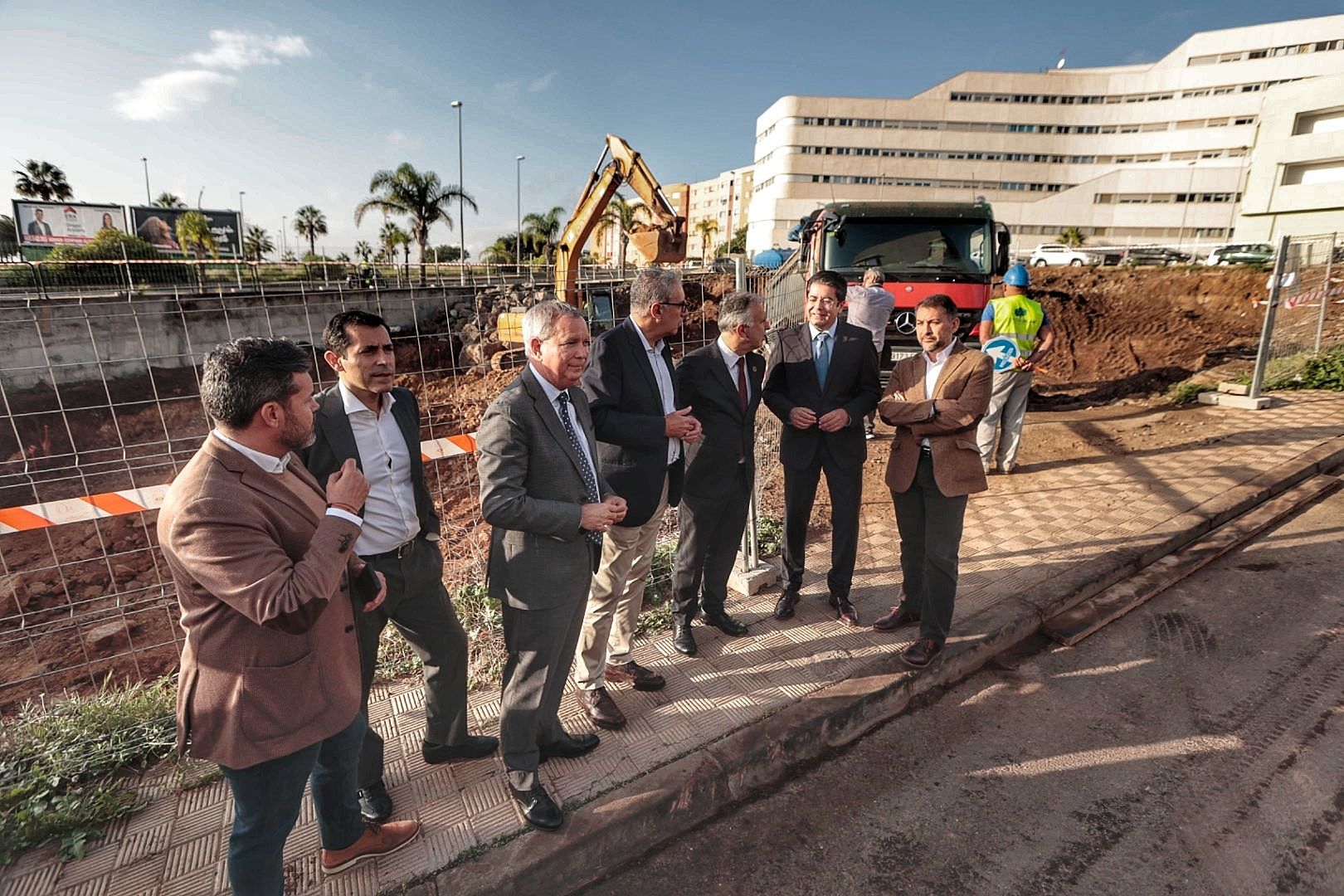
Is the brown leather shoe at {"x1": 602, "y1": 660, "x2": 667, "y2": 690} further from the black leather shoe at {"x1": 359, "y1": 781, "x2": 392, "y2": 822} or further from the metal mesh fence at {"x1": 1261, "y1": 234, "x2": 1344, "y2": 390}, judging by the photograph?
the metal mesh fence at {"x1": 1261, "y1": 234, "x2": 1344, "y2": 390}

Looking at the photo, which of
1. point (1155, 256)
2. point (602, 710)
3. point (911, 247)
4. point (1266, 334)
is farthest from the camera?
point (1155, 256)

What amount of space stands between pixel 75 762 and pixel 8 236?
149 feet

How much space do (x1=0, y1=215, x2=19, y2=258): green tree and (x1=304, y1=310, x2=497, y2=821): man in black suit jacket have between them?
40240 mm

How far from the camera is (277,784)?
1845 mm

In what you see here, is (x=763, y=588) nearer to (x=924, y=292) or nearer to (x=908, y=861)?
(x=908, y=861)

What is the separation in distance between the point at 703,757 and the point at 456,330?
19.8 meters

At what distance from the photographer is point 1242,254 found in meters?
25.7

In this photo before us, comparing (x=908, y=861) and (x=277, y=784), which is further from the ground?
(x=277, y=784)

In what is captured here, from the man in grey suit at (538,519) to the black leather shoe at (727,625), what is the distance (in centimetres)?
149

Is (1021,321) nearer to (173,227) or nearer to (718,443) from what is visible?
(718,443)

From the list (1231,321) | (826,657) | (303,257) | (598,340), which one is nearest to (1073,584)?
(826,657)

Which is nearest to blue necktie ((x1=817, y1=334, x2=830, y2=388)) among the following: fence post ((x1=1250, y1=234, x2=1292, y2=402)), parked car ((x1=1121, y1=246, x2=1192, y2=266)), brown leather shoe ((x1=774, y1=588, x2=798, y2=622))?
brown leather shoe ((x1=774, y1=588, x2=798, y2=622))

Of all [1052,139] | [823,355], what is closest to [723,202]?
[1052,139]

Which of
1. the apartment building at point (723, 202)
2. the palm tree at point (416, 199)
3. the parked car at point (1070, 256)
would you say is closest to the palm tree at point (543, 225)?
the palm tree at point (416, 199)
